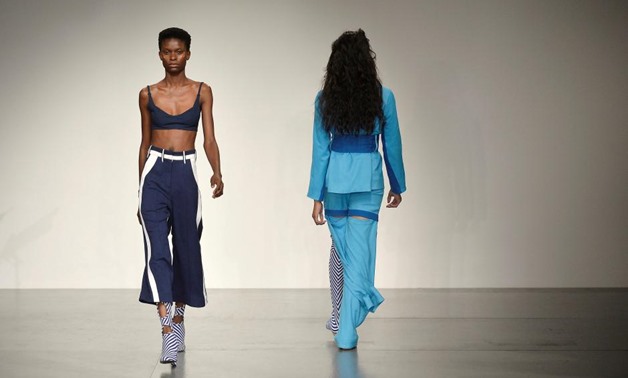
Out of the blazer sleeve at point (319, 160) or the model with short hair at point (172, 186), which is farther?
the blazer sleeve at point (319, 160)

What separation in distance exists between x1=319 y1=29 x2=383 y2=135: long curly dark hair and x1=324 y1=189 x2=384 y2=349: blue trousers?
1.11 ft

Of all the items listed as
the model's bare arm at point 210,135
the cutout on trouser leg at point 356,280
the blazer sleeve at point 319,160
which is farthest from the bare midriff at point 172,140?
the cutout on trouser leg at point 356,280

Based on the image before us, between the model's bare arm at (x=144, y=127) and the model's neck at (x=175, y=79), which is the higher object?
the model's neck at (x=175, y=79)

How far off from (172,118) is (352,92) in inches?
32.1

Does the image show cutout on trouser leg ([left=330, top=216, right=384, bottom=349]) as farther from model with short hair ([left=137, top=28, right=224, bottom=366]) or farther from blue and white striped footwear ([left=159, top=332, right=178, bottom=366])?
blue and white striped footwear ([left=159, top=332, right=178, bottom=366])

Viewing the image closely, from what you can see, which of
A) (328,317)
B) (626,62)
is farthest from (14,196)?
(626,62)

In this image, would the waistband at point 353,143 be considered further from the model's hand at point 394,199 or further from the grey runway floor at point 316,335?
the grey runway floor at point 316,335

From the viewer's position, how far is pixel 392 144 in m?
5.07

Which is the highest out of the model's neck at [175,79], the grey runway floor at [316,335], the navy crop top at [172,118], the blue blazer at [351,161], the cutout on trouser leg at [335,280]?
the model's neck at [175,79]

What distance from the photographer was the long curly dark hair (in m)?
4.91

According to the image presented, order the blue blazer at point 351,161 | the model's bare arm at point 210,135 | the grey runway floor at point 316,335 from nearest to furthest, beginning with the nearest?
the grey runway floor at point 316,335 < the model's bare arm at point 210,135 < the blue blazer at point 351,161

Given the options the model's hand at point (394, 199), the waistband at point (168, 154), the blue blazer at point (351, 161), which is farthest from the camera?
the model's hand at point (394, 199)

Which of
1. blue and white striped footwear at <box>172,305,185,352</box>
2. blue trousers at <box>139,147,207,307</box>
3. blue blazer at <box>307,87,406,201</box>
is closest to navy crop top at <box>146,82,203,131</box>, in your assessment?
blue trousers at <box>139,147,207,307</box>

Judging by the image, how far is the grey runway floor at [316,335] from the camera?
15.0 ft
